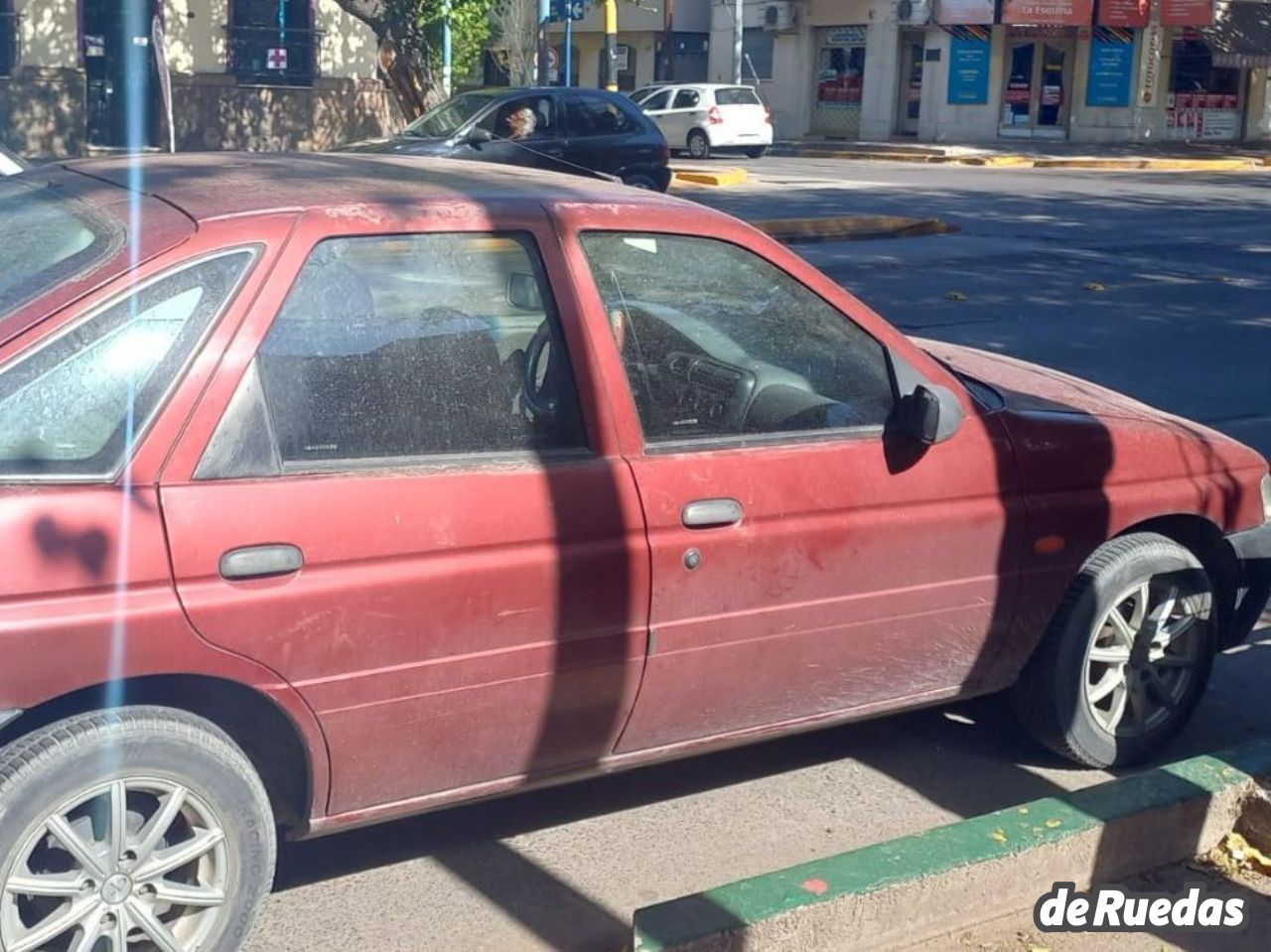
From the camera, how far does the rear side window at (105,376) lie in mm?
3328

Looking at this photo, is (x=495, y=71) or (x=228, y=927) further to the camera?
(x=495, y=71)

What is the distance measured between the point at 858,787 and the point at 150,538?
236cm

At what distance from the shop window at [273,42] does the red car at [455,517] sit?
23.5 m

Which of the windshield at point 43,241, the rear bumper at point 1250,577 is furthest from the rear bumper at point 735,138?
the windshield at point 43,241

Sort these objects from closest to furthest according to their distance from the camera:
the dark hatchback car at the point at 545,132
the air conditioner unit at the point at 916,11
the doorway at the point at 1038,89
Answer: the dark hatchback car at the point at 545,132 → the doorway at the point at 1038,89 → the air conditioner unit at the point at 916,11

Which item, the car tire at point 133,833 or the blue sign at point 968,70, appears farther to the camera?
the blue sign at point 968,70

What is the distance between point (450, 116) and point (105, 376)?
669 inches

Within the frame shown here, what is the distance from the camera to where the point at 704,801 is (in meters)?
4.75

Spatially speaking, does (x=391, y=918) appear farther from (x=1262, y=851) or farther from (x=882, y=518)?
(x=1262, y=851)

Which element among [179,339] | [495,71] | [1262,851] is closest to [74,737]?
[179,339]

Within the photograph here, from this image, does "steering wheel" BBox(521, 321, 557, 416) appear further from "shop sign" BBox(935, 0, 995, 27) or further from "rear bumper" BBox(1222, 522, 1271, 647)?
"shop sign" BBox(935, 0, 995, 27)

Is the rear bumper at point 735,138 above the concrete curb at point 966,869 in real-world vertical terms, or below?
above

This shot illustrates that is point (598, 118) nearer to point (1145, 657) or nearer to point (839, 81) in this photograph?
point (1145, 657)

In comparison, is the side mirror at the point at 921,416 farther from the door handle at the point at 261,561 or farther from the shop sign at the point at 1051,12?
the shop sign at the point at 1051,12
